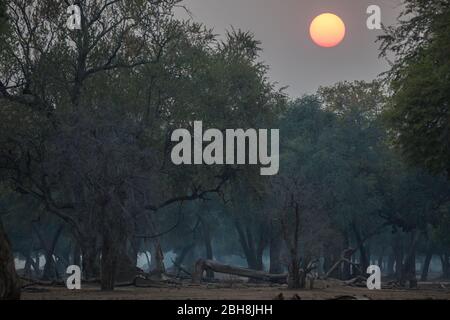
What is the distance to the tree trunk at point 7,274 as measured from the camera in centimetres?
2391

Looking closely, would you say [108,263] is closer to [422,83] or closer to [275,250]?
[422,83]

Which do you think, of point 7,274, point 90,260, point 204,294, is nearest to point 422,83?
point 204,294

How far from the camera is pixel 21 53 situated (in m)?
48.7

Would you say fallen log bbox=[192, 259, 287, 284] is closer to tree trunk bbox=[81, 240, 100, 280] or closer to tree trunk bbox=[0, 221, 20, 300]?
tree trunk bbox=[81, 240, 100, 280]

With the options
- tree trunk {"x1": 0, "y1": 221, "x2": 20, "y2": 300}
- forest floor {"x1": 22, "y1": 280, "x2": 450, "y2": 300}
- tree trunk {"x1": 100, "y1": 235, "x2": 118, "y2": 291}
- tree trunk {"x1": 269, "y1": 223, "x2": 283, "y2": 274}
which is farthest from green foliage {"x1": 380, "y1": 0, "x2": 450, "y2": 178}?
tree trunk {"x1": 269, "y1": 223, "x2": 283, "y2": 274}

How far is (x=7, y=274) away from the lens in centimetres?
2409

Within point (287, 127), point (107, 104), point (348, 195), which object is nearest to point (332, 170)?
point (348, 195)

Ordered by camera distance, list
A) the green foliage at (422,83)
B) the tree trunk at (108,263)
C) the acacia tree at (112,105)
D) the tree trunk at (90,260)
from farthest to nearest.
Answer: the tree trunk at (90,260)
the green foliage at (422,83)
the acacia tree at (112,105)
the tree trunk at (108,263)

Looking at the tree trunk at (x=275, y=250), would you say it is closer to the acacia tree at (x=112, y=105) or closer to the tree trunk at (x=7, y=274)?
the acacia tree at (x=112, y=105)

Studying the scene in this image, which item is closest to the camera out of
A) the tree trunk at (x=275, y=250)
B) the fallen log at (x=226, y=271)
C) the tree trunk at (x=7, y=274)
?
the tree trunk at (x=7, y=274)

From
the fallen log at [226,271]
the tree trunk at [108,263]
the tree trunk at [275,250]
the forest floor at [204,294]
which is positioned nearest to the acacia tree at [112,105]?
the tree trunk at [108,263]

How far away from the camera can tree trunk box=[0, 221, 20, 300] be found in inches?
941

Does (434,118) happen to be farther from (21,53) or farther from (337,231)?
(337,231)
